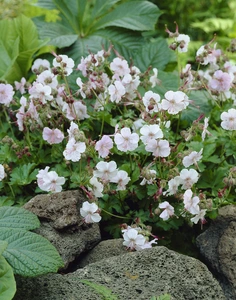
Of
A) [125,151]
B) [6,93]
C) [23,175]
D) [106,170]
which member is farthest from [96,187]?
[6,93]

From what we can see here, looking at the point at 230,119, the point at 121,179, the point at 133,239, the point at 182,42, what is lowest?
the point at 133,239

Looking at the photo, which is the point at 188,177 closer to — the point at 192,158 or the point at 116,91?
the point at 192,158

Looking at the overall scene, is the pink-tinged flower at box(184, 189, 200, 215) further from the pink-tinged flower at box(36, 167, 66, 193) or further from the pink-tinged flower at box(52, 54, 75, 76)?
the pink-tinged flower at box(52, 54, 75, 76)

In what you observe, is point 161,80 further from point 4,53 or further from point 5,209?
point 5,209

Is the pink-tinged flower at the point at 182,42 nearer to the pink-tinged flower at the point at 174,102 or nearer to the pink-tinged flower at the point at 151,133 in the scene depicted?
the pink-tinged flower at the point at 174,102

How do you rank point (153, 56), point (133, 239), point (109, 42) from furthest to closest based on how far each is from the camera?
1. point (109, 42)
2. point (153, 56)
3. point (133, 239)

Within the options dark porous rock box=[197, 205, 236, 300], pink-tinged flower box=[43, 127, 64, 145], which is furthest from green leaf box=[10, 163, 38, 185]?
dark porous rock box=[197, 205, 236, 300]

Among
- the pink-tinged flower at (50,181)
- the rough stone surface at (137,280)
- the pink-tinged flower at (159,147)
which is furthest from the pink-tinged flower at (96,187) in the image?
the rough stone surface at (137,280)
